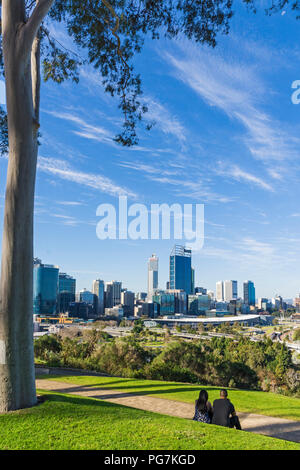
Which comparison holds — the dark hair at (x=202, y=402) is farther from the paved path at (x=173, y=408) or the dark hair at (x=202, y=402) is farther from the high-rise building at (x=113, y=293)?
the high-rise building at (x=113, y=293)

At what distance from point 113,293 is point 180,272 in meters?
50.4

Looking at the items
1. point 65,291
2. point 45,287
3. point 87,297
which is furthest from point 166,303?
point 45,287

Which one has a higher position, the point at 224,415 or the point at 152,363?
the point at 224,415

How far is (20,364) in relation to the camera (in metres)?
4.86

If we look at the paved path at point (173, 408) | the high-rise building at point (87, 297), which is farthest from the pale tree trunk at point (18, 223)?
the high-rise building at point (87, 297)

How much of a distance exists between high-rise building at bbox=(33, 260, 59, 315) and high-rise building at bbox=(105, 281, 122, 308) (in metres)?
50.2

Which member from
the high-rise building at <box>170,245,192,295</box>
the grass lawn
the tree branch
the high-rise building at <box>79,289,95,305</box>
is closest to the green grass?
the grass lawn

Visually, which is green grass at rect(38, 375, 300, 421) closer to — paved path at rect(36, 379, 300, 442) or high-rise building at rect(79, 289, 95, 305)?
paved path at rect(36, 379, 300, 442)

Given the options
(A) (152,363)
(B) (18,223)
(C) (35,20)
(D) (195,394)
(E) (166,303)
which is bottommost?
(E) (166,303)

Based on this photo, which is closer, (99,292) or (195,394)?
(195,394)

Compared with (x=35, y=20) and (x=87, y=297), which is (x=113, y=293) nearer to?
(x=87, y=297)

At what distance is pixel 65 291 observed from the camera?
124 m
